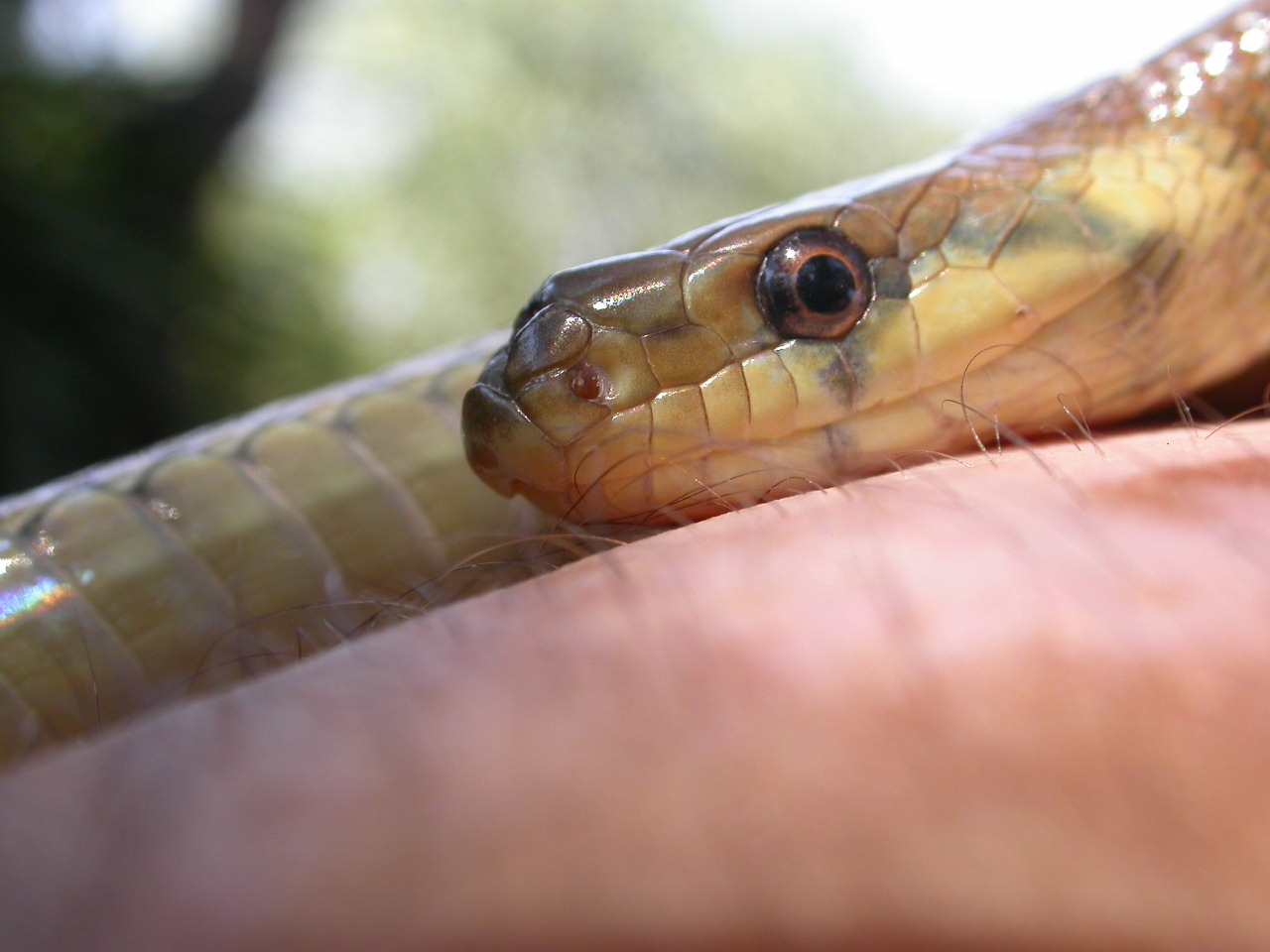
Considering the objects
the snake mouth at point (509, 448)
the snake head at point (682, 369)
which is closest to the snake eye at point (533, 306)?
the snake head at point (682, 369)

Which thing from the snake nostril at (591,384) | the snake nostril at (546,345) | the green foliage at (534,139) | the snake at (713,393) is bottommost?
the green foliage at (534,139)

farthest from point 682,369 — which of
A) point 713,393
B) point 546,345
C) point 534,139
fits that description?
point 534,139

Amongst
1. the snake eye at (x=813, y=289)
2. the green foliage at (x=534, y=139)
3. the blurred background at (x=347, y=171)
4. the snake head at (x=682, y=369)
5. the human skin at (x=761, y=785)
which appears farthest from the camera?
the green foliage at (x=534, y=139)

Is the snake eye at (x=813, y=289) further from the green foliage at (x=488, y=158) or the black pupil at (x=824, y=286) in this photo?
the green foliage at (x=488, y=158)

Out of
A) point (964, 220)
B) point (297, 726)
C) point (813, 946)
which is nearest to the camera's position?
point (813, 946)

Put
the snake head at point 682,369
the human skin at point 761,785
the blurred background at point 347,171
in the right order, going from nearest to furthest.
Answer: the human skin at point 761,785
the snake head at point 682,369
the blurred background at point 347,171

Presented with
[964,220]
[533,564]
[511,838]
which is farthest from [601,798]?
[964,220]

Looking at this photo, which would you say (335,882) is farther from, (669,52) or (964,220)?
(669,52)
